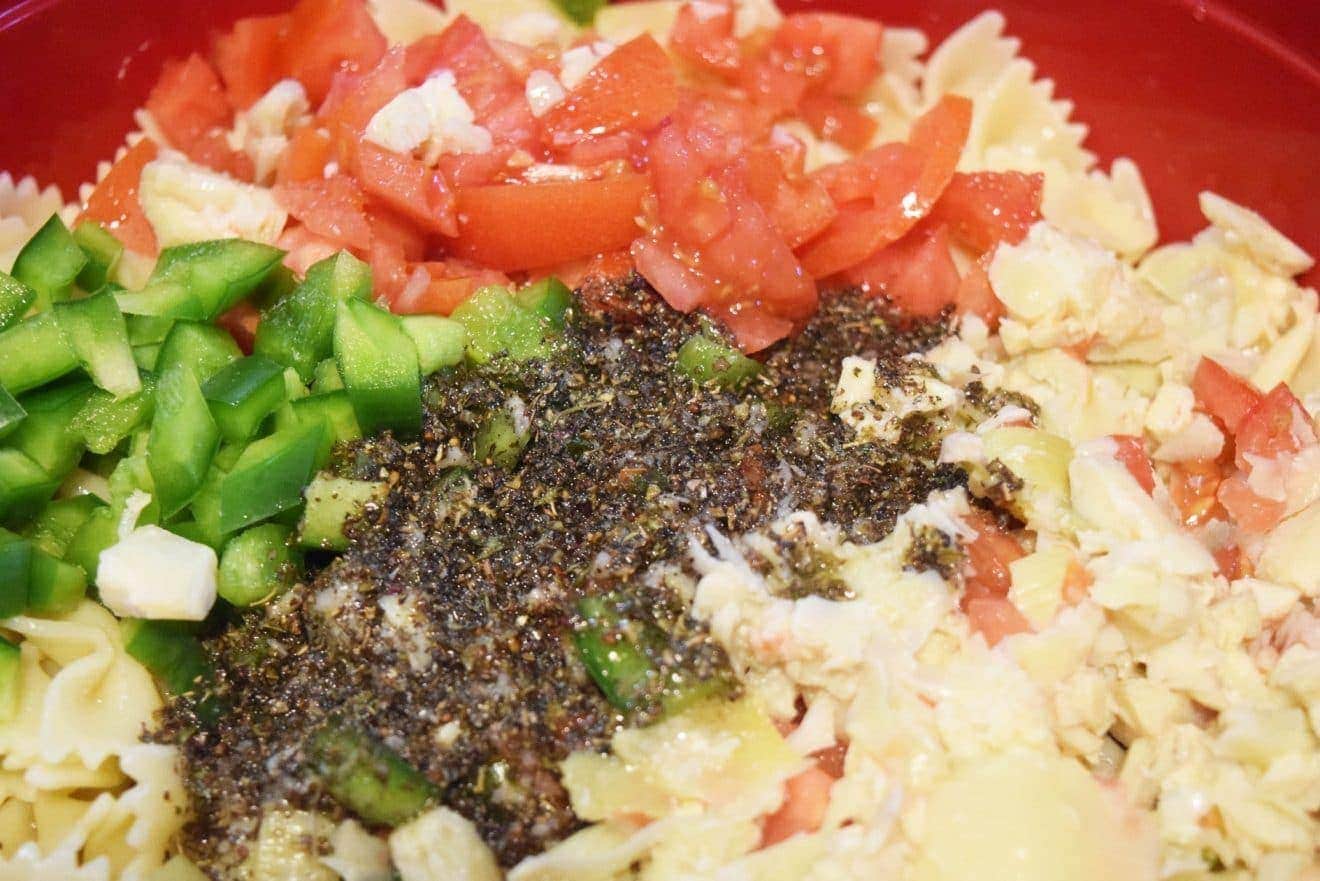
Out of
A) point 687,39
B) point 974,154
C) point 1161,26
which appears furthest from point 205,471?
point 1161,26

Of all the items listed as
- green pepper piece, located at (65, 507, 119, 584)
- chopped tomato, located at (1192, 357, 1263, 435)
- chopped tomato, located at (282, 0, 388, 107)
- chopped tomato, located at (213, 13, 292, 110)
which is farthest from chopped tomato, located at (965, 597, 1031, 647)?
chopped tomato, located at (213, 13, 292, 110)

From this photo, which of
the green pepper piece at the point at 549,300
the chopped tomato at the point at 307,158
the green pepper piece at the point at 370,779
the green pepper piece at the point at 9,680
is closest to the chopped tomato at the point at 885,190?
the green pepper piece at the point at 549,300

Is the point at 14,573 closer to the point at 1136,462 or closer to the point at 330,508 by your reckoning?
the point at 330,508

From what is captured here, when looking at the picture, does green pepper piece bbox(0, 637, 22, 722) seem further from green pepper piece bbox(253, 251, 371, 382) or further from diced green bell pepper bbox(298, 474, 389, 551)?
green pepper piece bbox(253, 251, 371, 382)

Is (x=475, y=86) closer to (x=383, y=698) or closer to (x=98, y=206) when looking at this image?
(x=98, y=206)

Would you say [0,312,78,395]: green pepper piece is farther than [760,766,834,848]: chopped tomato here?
Yes

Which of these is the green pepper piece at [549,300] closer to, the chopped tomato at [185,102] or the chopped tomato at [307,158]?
the chopped tomato at [307,158]
